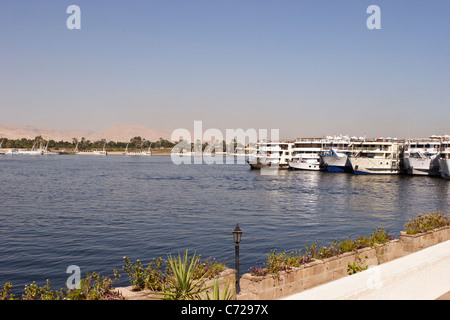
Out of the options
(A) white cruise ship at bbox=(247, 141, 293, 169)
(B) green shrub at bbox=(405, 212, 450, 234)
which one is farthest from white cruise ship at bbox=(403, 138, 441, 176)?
(B) green shrub at bbox=(405, 212, 450, 234)

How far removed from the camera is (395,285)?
7.83m

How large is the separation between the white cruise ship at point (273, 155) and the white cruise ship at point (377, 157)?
20.4 metres

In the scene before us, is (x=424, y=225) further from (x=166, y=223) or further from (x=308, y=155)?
(x=308, y=155)

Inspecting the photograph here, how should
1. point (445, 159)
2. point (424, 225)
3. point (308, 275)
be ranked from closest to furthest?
1. point (308, 275)
2. point (424, 225)
3. point (445, 159)

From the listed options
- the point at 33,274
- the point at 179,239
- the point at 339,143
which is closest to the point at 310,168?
the point at 339,143

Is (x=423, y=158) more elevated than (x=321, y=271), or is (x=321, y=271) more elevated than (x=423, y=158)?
(x=423, y=158)

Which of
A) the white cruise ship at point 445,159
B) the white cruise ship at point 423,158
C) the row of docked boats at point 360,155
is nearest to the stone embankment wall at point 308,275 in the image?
the white cruise ship at point 445,159

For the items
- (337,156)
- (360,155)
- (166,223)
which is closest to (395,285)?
(166,223)

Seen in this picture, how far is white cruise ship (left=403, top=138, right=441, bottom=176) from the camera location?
84875 millimetres

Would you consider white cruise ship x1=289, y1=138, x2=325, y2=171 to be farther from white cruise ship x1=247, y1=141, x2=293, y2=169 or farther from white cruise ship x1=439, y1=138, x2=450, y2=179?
white cruise ship x1=439, y1=138, x2=450, y2=179

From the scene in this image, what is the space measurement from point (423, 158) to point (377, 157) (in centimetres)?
991

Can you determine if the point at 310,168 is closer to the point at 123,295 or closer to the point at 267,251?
the point at 267,251
